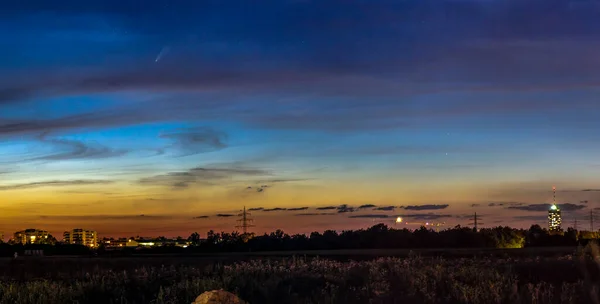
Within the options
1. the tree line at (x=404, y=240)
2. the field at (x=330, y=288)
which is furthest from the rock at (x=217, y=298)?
the tree line at (x=404, y=240)

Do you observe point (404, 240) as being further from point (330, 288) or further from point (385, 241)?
point (330, 288)

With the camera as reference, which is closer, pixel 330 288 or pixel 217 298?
pixel 217 298

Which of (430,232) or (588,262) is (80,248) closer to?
(430,232)

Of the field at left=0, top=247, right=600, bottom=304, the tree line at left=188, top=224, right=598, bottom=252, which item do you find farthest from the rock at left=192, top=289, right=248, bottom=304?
the tree line at left=188, top=224, right=598, bottom=252

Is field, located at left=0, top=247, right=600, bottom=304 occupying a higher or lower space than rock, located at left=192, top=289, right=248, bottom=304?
lower

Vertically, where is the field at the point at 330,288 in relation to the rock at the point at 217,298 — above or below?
below

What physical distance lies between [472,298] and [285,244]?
3142 inches

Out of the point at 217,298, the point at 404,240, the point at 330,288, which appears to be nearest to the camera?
the point at 217,298

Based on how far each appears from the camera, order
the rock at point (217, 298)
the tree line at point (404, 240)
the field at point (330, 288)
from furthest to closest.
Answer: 1. the tree line at point (404, 240)
2. the field at point (330, 288)
3. the rock at point (217, 298)

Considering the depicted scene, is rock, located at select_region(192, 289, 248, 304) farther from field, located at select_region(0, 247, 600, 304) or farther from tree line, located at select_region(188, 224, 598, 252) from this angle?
tree line, located at select_region(188, 224, 598, 252)

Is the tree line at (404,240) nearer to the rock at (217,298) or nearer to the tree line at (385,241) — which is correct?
the tree line at (385,241)

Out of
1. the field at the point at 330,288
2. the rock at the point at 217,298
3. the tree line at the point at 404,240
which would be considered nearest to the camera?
the rock at the point at 217,298

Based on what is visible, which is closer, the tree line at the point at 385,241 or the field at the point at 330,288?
the field at the point at 330,288

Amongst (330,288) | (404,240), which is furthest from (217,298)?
(404,240)
